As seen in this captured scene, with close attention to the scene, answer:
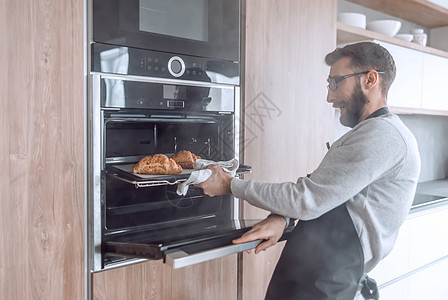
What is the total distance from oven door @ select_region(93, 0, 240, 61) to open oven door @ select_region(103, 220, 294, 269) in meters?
0.55

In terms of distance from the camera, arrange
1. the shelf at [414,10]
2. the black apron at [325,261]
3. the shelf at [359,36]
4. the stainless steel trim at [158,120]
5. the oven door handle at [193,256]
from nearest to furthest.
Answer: the oven door handle at [193,256]
the black apron at [325,261]
the stainless steel trim at [158,120]
the shelf at [359,36]
the shelf at [414,10]

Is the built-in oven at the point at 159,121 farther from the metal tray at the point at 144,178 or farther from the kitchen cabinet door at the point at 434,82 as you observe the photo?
the kitchen cabinet door at the point at 434,82

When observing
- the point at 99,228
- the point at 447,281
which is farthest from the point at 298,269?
the point at 447,281

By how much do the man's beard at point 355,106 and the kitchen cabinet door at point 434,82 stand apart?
4.77 ft

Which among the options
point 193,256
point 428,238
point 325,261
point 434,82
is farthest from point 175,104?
point 434,82

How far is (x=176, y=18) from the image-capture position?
4.07ft

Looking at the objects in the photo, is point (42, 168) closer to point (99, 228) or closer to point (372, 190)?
point (99, 228)

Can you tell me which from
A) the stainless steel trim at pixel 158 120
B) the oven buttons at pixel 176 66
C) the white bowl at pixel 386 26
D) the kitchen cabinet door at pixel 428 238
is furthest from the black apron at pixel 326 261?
the white bowl at pixel 386 26

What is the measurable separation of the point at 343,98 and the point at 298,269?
498 mm

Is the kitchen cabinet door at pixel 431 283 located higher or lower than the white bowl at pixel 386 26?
lower

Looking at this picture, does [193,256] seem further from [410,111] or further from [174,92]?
[410,111]

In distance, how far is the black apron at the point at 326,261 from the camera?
3.39 ft

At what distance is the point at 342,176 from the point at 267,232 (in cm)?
25

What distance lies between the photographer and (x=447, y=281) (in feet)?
8.02
